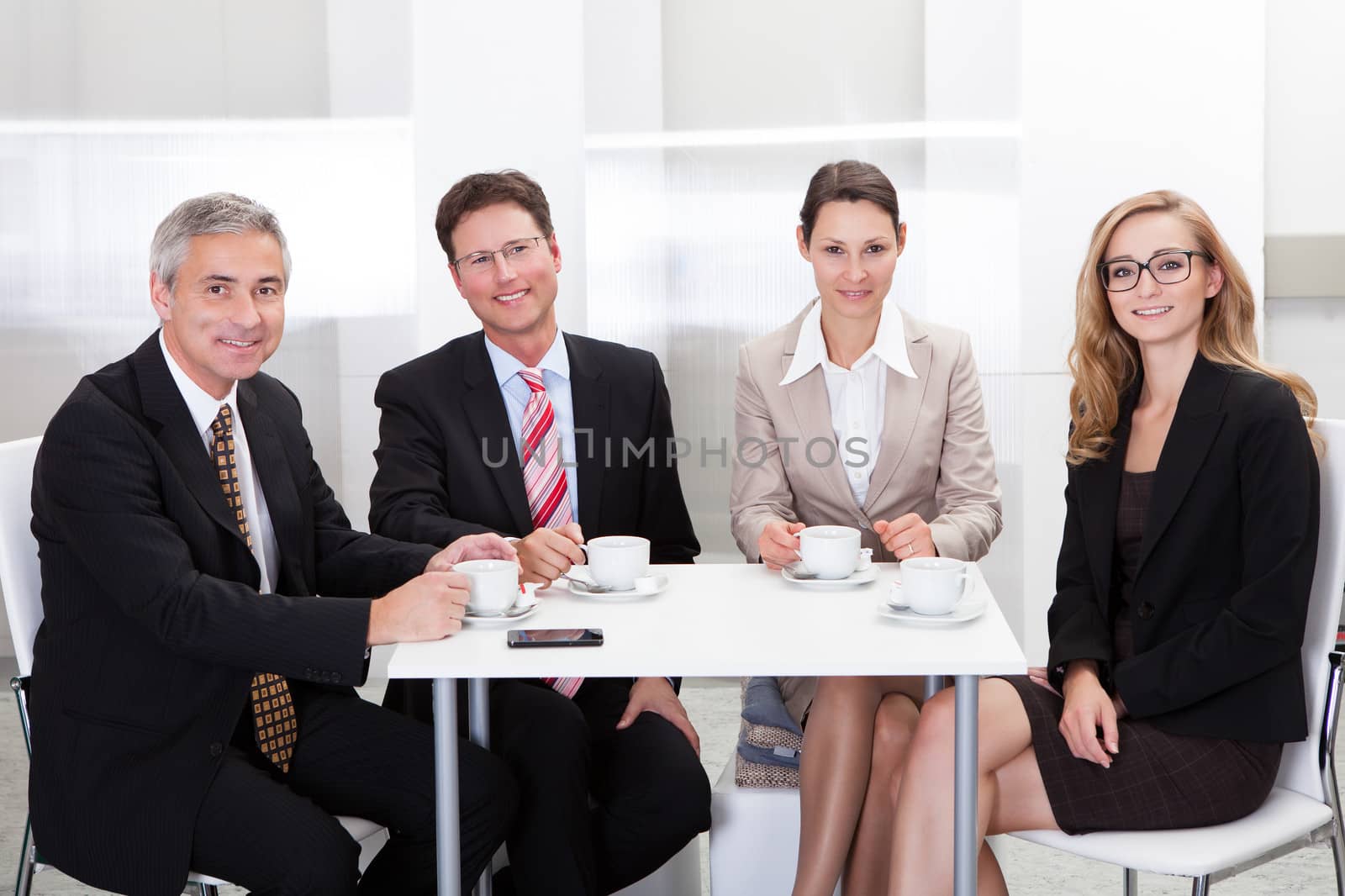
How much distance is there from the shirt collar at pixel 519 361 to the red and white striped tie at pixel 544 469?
0.08 metres

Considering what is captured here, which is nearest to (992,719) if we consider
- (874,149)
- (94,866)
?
(94,866)

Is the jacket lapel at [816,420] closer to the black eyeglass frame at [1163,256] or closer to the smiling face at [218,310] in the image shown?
the black eyeglass frame at [1163,256]

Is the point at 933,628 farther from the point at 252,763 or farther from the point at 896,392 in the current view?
the point at 252,763

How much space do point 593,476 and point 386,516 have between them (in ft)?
1.36

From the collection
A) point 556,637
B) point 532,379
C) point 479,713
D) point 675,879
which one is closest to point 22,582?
point 479,713

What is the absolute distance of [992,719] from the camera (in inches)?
75.5

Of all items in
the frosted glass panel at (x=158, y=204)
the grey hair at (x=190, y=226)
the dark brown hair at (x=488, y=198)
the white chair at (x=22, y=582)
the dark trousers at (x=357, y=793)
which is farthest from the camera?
the frosted glass panel at (x=158, y=204)

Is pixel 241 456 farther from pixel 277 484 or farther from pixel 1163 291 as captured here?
pixel 1163 291

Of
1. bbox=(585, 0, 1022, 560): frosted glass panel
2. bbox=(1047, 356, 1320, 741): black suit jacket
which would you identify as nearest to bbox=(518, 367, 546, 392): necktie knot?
bbox=(1047, 356, 1320, 741): black suit jacket

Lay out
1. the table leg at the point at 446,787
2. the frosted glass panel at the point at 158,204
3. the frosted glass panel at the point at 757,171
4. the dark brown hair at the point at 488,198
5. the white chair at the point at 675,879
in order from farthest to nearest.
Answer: the frosted glass panel at the point at 158,204
the frosted glass panel at the point at 757,171
the dark brown hair at the point at 488,198
the white chair at the point at 675,879
the table leg at the point at 446,787

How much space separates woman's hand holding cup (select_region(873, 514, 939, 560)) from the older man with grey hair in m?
0.67

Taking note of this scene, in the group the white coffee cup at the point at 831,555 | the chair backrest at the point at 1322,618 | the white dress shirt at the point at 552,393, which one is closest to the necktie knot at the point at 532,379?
the white dress shirt at the point at 552,393

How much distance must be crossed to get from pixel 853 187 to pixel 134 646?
1.61m

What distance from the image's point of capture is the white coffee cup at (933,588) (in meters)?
1.83
